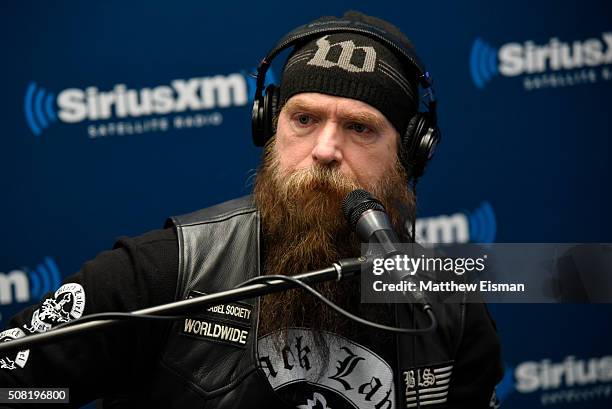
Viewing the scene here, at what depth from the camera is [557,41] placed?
305cm

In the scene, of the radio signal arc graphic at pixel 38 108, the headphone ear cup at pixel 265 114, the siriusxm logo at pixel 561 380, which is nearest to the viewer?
the headphone ear cup at pixel 265 114

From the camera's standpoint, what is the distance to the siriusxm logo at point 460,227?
119 inches

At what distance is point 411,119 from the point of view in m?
2.01

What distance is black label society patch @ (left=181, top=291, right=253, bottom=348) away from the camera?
1829 millimetres

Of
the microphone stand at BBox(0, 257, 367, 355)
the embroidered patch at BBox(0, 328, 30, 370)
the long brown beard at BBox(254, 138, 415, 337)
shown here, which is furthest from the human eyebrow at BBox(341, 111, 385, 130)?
the embroidered patch at BBox(0, 328, 30, 370)

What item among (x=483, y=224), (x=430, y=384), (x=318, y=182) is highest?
(x=483, y=224)

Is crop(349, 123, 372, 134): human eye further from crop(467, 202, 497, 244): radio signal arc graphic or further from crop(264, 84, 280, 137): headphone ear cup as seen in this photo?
crop(467, 202, 497, 244): radio signal arc graphic

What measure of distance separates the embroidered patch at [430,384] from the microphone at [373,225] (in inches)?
21.8

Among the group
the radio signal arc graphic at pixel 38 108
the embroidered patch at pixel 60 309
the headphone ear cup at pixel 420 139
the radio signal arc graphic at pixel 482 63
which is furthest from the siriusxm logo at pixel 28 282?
the radio signal arc graphic at pixel 482 63

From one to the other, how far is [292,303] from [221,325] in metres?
0.16

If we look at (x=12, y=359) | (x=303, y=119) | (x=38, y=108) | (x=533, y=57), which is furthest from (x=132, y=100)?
(x=533, y=57)

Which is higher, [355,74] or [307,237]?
[355,74]

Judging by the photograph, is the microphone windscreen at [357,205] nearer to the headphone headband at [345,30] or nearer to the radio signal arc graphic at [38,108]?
the headphone headband at [345,30]

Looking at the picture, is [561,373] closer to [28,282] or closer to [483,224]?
[483,224]
